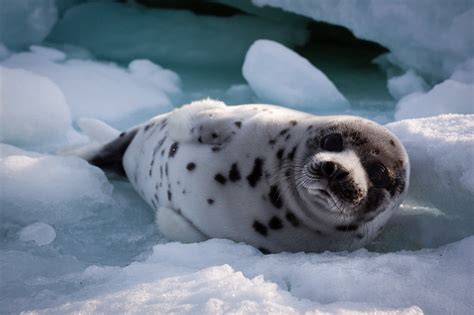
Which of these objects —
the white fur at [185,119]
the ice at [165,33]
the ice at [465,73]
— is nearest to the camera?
the white fur at [185,119]

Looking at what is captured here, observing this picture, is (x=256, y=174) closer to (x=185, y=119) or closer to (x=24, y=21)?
(x=185, y=119)

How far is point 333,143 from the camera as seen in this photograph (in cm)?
212

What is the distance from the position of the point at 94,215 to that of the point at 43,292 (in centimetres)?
93

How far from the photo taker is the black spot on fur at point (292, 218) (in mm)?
2182

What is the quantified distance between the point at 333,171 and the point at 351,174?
63 mm

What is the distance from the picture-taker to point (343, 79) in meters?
6.00

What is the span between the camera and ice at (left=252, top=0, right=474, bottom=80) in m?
4.51

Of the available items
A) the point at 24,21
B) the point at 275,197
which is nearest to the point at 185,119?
the point at 275,197

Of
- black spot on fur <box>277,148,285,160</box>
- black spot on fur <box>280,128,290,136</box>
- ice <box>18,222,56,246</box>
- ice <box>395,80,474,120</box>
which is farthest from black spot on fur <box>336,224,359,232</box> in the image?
ice <box>395,80,474,120</box>

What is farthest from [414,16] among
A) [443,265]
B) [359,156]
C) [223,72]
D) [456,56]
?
[443,265]

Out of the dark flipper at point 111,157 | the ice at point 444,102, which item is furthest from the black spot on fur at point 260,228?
the ice at point 444,102

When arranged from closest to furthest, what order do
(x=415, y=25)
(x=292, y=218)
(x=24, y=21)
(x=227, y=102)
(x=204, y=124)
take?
(x=292, y=218) < (x=204, y=124) < (x=415, y=25) < (x=227, y=102) < (x=24, y=21)

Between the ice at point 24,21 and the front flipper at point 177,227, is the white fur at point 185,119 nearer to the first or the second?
the front flipper at point 177,227

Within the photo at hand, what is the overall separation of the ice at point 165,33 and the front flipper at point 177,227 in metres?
4.06
